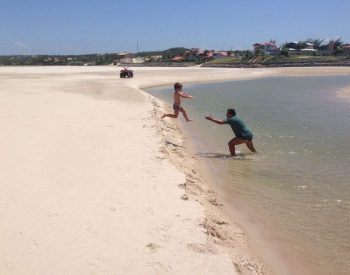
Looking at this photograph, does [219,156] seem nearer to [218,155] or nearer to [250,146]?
[218,155]

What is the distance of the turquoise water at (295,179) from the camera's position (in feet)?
18.3

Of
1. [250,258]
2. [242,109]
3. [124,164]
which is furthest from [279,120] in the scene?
[250,258]

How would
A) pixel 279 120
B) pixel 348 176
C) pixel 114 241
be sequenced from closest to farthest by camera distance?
pixel 114 241, pixel 348 176, pixel 279 120

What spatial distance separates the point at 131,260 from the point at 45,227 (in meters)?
1.20

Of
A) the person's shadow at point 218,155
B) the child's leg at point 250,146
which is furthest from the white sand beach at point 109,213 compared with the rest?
the child's leg at point 250,146

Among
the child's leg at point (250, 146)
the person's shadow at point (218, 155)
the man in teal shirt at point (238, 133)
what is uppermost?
the man in teal shirt at point (238, 133)

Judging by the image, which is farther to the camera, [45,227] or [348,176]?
[348,176]

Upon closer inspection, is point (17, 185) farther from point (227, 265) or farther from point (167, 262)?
point (227, 265)

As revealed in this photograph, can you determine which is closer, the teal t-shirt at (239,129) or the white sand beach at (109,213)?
the white sand beach at (109,213)

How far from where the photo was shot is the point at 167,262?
426 centimetres

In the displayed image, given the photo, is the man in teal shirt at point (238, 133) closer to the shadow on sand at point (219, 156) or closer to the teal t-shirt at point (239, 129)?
the teal t-shirt at point (239, 129)

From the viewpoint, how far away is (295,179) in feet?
27.1

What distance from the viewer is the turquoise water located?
18.3 feet

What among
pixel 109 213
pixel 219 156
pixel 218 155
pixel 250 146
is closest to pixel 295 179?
pixel 250 146
